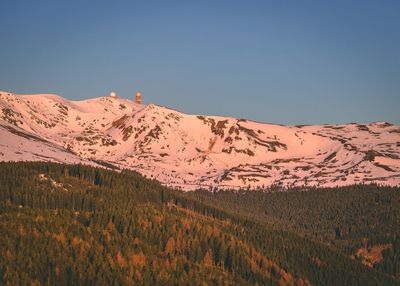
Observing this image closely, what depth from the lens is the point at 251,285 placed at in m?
197

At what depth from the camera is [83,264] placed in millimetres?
172500

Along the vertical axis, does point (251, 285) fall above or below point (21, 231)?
below

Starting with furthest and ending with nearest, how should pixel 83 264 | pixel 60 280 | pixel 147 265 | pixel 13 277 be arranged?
pixel 147 265 → pixel 83 264 → pixel 60 280 → pixel 13 277

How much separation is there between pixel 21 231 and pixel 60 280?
28.4 meters

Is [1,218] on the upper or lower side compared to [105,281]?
upper

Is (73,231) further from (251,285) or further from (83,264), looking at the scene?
(251,285)

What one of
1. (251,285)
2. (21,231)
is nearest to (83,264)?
(21,231)

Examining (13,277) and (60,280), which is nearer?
(13,277)

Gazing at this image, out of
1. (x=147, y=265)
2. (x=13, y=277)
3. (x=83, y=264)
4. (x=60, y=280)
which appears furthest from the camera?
(x=147, y=265)

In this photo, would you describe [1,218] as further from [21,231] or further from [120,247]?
[120,247]

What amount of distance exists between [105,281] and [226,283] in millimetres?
38315

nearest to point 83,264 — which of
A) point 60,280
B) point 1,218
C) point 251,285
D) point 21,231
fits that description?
point 60,280

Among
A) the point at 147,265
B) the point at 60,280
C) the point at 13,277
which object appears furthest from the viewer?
the point at 147,265

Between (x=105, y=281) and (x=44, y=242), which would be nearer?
(x=105, y=281)
